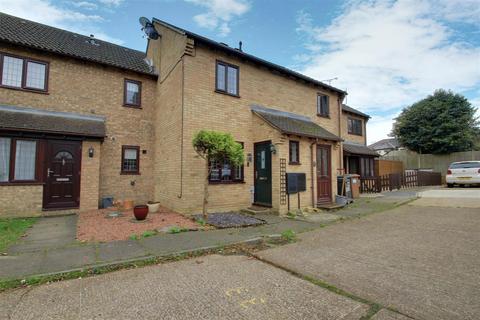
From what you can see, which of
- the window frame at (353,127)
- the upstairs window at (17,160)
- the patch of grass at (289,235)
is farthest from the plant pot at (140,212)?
the window frame at (353,127)

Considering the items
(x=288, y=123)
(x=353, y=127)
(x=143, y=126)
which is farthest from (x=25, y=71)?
(x=353, y=127)

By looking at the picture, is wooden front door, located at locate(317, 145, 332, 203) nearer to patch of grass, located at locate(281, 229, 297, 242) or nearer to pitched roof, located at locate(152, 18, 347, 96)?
pitched roof, located at locate(152, 18, 347, 96)

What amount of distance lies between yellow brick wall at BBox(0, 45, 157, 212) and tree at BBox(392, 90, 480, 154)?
89.9 feet

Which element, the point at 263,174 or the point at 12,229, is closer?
the point at 12,229

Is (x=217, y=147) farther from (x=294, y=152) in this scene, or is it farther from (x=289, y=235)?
(x=294, y=152)

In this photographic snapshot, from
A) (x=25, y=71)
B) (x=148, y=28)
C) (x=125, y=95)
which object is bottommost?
(x=125, y=95)

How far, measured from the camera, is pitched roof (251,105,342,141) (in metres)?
10.4

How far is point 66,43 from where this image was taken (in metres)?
12.0

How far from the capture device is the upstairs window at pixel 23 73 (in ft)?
32.5

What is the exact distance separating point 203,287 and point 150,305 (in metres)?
0.77

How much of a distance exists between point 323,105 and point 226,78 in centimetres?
737

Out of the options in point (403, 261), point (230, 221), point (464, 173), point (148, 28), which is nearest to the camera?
point (403, 261)

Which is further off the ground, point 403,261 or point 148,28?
point 148,28

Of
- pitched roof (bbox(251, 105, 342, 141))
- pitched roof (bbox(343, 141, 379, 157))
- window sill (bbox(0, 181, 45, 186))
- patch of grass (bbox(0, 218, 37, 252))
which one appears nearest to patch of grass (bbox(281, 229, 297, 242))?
pitched roof (bbox(251, 105, 342, 141))
